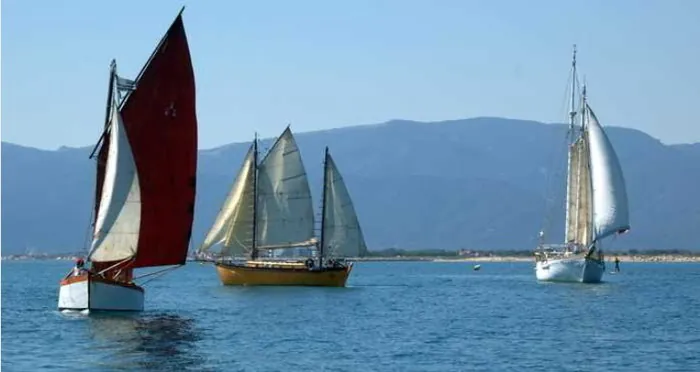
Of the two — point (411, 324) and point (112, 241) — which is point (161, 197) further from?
point (411, 324)

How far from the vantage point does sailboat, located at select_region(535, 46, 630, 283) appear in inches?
4845

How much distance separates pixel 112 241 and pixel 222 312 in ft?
51.6

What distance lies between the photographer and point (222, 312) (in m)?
80.5

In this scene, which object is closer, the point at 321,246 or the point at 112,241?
the point at 112,241

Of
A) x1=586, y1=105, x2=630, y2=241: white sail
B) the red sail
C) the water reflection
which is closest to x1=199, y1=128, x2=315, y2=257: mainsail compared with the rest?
x1=586, y1=105, x2=630, y2=241: white sail

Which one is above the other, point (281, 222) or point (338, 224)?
point (281, 222)

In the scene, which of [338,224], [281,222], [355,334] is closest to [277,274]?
[281,222]

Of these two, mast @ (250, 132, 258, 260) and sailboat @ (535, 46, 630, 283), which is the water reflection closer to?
mast @ (250, 132, 258, 260)

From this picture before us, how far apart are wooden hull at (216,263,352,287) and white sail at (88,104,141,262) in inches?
1600

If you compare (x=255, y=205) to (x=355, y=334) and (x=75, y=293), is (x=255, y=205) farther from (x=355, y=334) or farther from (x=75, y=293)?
(x=355, y=334)

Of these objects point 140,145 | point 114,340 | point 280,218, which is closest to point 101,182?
point 140,145

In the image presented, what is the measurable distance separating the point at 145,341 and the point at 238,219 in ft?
169

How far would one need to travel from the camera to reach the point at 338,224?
109 meters

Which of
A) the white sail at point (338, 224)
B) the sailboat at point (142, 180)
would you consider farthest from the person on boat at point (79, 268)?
the white sail at point (338, 224)
